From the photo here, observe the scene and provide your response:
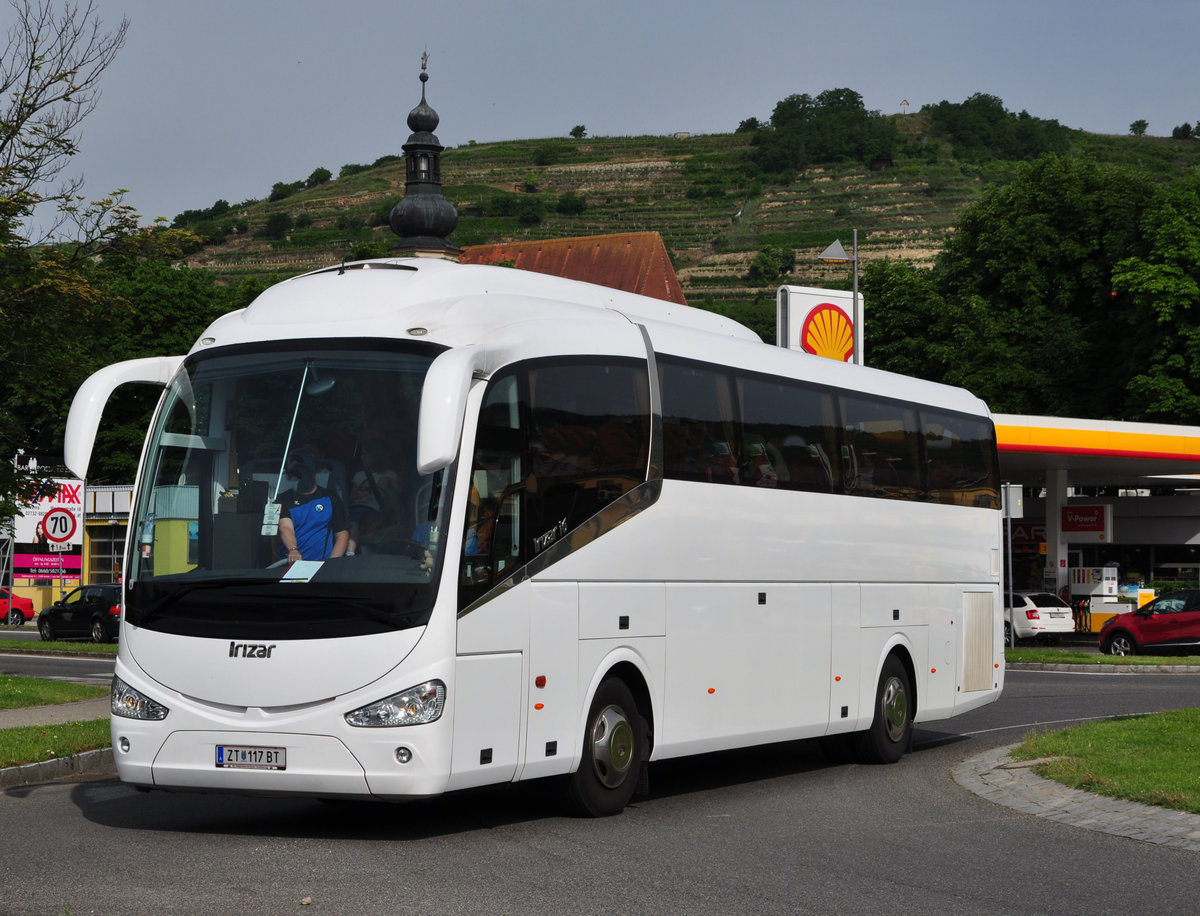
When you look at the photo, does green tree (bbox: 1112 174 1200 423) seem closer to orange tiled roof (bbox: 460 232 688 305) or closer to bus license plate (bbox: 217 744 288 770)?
orange tiled roof (bbox: 460 232 688 305)

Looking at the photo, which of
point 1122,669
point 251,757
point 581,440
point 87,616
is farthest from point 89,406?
point 87,616

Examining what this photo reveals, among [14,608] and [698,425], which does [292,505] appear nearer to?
[698,425]

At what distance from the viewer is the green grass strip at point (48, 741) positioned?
13258 millimetres

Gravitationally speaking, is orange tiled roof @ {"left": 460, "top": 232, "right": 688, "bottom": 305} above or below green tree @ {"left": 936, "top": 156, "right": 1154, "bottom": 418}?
above

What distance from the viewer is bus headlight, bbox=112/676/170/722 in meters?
9.58

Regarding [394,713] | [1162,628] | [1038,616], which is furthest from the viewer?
[1038,616]

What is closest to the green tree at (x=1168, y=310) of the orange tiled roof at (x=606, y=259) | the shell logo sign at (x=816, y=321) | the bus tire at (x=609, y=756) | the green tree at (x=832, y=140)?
the shell logo sign at (x=816, y=321)

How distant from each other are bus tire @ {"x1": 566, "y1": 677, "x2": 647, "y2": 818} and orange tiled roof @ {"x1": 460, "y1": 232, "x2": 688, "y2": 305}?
7776 centimetres

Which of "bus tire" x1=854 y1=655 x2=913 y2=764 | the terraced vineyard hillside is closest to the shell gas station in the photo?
"bus tire" x1=854 y1=655 x2=913 y2=764

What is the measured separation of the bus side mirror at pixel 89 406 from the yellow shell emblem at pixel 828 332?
66.9 ft

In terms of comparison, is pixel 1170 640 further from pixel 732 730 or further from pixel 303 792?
pixel 303 792

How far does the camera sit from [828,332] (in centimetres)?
3053

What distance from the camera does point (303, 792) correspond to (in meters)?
9.12

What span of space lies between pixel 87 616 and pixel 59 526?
9.86 meters
